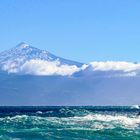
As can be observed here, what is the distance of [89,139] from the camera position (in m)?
56.5

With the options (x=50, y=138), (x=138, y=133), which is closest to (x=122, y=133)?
(x=138, y=133)

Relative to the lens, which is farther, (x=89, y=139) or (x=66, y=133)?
(x=66, y=133)

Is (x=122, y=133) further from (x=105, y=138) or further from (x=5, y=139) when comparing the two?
(x=5, y=139)

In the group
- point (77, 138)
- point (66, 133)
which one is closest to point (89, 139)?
point (77, 138)

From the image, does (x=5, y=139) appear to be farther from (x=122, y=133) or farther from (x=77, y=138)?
(x=122, y=133)

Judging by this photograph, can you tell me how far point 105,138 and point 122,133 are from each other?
6129 mm

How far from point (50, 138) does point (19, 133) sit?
598 centimetres

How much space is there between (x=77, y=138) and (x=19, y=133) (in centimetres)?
840

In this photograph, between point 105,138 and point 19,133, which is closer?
point 105,138

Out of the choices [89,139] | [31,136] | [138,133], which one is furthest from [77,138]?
[138,133]

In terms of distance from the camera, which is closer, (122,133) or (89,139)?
(89,139)

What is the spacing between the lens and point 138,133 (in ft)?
209

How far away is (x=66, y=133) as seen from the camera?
62.7 m

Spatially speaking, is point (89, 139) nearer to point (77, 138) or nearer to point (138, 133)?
point (77, 138)
